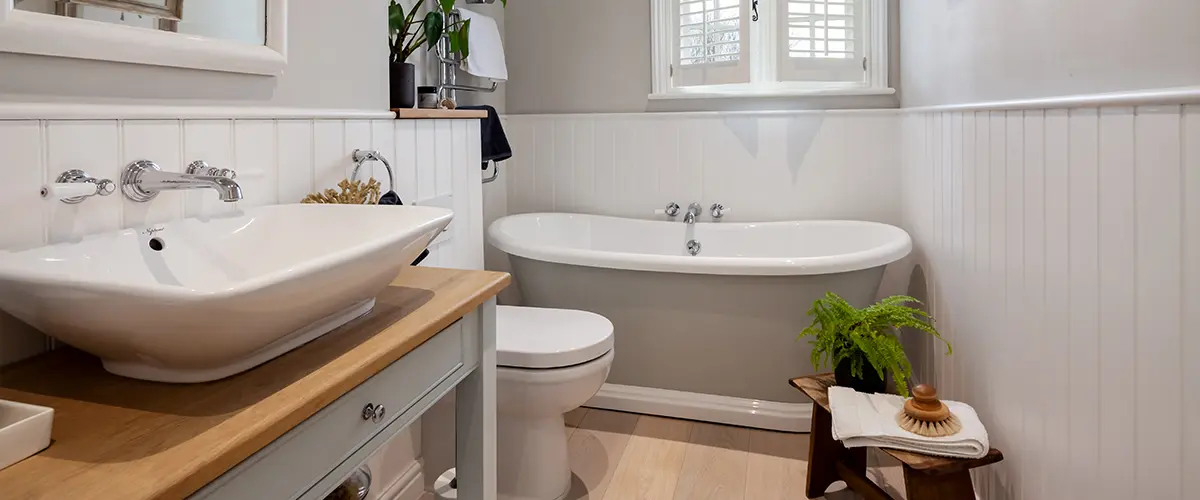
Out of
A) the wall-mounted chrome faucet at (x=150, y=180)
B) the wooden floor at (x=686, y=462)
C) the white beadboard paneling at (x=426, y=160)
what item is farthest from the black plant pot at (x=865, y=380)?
the wall-mounted chrome faucet at (x=150, y=180)

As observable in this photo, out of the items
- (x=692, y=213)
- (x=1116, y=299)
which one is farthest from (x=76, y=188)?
(x=692, y=213)

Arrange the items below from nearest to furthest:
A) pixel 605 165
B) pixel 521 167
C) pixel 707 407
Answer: pixel 707 407
pixel 605 165
pixel 521 167

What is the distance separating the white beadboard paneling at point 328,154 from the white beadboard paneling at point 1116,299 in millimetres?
1458

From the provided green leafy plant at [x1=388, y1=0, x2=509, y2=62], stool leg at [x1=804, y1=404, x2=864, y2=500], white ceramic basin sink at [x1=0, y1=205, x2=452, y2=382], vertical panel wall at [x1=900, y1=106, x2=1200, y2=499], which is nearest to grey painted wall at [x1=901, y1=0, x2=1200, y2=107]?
vertical panel wall at [x1=900, y1=106, x2=1200, y2=499]

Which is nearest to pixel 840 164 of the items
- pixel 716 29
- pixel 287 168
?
pixel 716 29

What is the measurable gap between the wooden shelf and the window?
1269mm

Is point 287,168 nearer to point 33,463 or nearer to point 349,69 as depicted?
point 349,69

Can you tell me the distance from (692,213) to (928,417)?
162cm

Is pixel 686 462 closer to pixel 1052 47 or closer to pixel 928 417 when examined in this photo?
pixel 928 417

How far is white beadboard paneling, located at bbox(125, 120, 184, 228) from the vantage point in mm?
1115

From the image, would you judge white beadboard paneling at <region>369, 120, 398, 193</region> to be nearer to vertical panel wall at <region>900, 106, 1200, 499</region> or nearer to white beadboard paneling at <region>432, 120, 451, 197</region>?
white beadboard paneling at <region>432, 120, 451, 197</region>

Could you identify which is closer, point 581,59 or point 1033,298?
point 1033,298

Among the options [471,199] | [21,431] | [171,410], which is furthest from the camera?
[471,199]

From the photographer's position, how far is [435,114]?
2.02 meters
